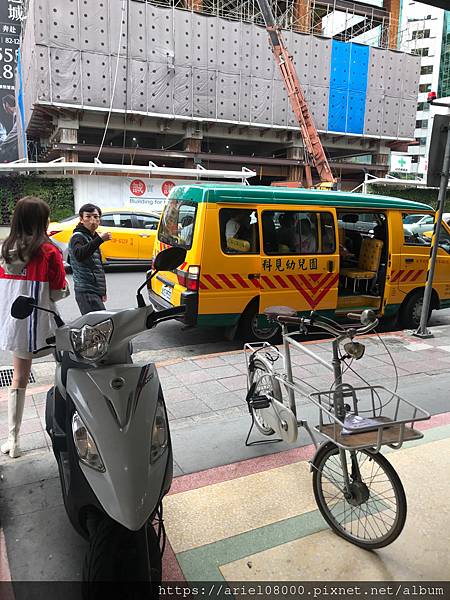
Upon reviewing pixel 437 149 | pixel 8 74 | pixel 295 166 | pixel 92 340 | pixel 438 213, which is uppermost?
pixel 8 74

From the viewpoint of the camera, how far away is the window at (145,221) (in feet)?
41.1

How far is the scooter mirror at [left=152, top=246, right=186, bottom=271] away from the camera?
2205 mm

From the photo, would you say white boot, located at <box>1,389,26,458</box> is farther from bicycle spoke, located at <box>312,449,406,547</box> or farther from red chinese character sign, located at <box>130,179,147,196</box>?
red chinese character sign, located at <box>130,179,147,196</box>

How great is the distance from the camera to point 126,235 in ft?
40.4

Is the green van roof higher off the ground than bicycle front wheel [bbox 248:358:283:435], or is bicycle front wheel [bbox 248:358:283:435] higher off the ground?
the green van roof

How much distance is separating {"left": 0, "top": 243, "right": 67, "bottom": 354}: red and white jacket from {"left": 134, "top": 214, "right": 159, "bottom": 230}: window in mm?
9525

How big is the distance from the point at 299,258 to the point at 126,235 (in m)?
6.98

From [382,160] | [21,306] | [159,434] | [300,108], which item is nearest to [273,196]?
[21,306]

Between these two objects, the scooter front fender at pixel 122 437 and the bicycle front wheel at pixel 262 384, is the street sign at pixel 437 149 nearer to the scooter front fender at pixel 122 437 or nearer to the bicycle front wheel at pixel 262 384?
the bicycle front wheel at pixel 262 384

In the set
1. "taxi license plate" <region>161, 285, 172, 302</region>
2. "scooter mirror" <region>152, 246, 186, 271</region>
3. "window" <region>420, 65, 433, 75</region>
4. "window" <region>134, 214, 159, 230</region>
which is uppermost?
"window" <region>420, 65, 433, 75</region>

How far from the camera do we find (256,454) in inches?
135

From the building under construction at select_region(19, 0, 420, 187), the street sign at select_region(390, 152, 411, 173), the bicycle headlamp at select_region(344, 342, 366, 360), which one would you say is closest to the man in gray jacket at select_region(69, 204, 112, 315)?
the bicycle headlamp at select_region(344, 342, 366, 360)

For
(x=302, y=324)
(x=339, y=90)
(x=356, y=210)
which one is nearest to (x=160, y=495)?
(x=302, y=324)

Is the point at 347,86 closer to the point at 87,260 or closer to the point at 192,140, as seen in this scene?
the point at 192,140
